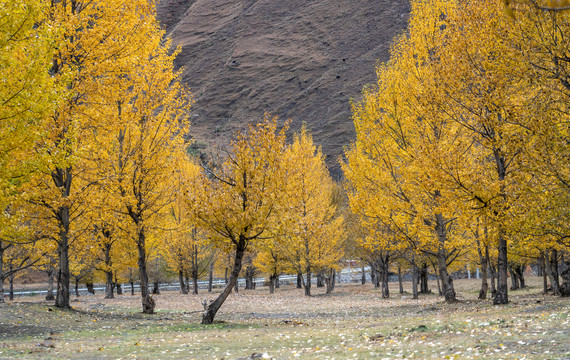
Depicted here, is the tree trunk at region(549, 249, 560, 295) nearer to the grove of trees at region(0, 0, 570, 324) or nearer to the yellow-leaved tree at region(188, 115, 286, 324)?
the grove of trees at region(0, 0, 570, 324)

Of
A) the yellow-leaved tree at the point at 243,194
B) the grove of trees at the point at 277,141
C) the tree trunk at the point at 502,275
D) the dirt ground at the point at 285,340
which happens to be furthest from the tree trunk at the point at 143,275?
the tree trunk at the point at 502,275

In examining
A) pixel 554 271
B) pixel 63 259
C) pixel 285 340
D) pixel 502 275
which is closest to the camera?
pixel 285 340

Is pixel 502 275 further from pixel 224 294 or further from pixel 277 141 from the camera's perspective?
pixel 224 294

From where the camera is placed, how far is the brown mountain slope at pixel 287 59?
113688 mm

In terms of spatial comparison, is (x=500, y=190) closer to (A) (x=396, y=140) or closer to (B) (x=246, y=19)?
(A) (x=396, y=140)

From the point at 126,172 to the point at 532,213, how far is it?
42.2 ft

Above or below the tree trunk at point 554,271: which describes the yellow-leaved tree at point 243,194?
above

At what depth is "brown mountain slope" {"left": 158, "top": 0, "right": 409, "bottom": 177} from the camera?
113688 millimetres

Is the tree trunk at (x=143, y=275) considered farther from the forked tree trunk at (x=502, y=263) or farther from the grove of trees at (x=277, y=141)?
the forked tree trunk at (x=502, y=263)

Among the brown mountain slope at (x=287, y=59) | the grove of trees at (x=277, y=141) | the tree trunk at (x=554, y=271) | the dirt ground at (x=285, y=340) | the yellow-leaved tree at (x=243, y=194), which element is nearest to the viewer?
the dirt ground at (x=285, y=340)

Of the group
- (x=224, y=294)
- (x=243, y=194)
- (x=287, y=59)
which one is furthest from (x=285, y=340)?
(x=287, y=59)

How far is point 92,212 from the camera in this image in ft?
53.3

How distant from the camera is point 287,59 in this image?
468ft

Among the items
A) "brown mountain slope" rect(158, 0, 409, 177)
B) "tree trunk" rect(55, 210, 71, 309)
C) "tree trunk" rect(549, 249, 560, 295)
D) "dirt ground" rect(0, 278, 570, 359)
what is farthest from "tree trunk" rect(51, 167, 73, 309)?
"brown mountain slope" rect(158, 0, 409, 177)
